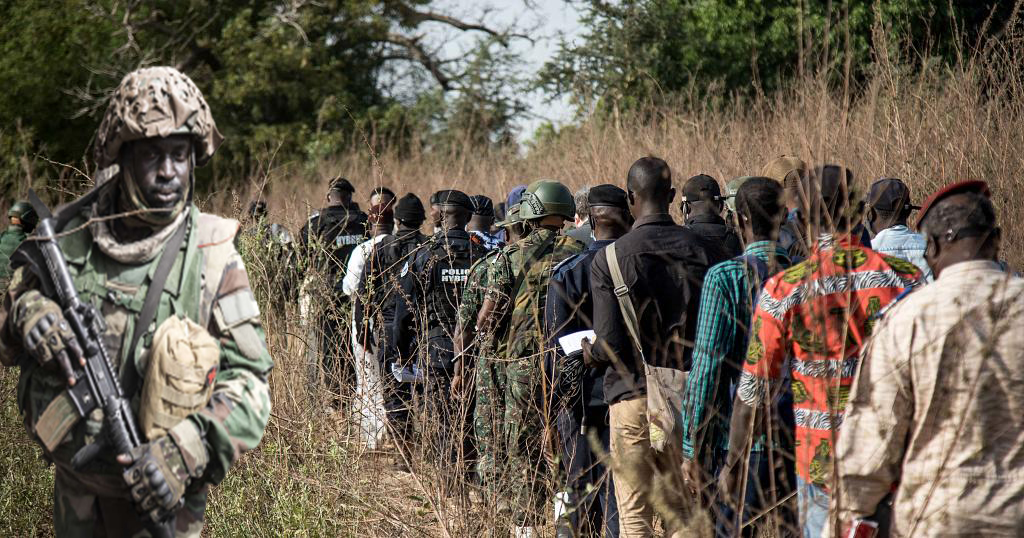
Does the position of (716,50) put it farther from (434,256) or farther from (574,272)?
(574,272)

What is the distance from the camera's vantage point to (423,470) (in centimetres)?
439

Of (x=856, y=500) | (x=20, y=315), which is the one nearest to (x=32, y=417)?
(x=20, y=315)

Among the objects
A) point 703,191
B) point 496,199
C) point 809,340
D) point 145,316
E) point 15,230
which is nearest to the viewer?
point 145,316

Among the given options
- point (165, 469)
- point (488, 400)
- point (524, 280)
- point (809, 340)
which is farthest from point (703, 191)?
point (165, 469)

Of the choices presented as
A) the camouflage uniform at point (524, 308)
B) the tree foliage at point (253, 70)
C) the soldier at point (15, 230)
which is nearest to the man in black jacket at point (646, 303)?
the camouflage uniform at point (524, 308)

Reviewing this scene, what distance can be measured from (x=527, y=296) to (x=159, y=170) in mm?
2816

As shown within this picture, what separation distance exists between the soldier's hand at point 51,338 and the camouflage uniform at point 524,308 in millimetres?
2819

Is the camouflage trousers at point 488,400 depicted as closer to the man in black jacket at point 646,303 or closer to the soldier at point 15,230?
the man in black jacket at point 646,303

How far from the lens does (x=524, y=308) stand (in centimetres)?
527

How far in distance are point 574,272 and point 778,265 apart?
1358 millimetres

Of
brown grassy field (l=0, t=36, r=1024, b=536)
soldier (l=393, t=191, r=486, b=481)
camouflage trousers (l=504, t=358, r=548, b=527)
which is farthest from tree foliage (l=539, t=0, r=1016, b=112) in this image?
camouflage trousers (l=504, t=358, r=548, b=527)

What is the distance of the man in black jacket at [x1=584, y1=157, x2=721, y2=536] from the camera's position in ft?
14.4

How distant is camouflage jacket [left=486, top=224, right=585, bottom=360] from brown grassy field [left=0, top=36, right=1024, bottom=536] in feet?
2.75

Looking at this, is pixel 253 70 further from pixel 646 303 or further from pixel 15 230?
pixel 646 303
